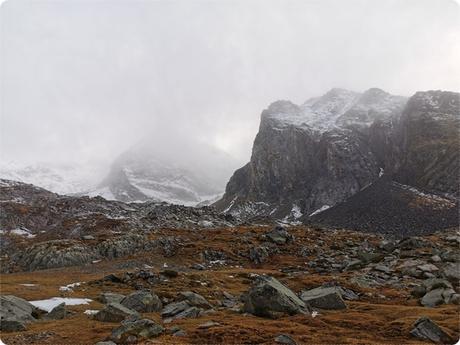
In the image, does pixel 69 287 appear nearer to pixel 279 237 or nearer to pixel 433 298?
pixel 433 298

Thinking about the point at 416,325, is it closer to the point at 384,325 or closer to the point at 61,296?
the point at 384,325

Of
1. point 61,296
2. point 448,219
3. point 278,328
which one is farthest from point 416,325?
point 448,219

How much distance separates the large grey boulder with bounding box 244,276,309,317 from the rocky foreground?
86mm

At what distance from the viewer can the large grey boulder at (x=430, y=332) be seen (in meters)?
31.4

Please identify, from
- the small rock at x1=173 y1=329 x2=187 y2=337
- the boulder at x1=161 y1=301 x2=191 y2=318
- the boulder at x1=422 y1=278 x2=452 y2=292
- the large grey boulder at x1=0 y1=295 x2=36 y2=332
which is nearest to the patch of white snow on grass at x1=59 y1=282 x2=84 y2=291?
the large grey boulder at x1=0 y1=295 x2=36 y2=332

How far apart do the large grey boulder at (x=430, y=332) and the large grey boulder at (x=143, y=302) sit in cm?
Result: 2222

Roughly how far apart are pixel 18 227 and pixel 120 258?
2194 inches

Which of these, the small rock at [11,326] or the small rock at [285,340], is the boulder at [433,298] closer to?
Answer: the small rock at [285,340]

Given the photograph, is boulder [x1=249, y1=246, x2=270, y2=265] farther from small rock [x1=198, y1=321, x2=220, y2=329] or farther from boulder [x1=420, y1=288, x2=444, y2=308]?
small rock [x1=198, y1=321, x2=220, y2=329]

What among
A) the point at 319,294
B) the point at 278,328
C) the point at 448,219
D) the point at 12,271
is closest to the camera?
the point at 278,328

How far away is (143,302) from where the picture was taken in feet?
134

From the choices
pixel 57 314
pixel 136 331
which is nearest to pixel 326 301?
pixel 136 331

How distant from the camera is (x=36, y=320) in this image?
1453 inches

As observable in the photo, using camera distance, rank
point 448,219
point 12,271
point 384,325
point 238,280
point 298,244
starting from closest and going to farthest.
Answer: point 384,325 < point 238,280 < point 12,271 < point 298,244 < point 448,219
